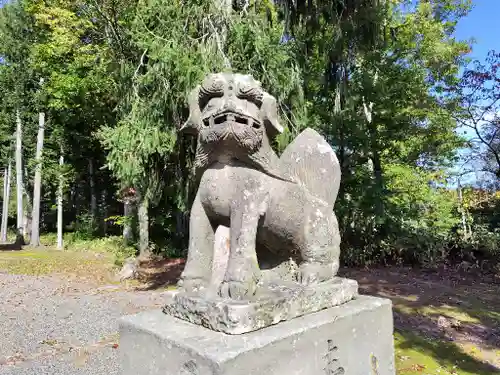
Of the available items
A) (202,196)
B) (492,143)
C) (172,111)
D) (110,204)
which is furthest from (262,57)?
(110,204)

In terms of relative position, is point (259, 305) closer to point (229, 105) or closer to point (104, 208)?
point (229, 105)

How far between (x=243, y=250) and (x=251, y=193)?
0.30m

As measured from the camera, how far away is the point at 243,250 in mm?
1992

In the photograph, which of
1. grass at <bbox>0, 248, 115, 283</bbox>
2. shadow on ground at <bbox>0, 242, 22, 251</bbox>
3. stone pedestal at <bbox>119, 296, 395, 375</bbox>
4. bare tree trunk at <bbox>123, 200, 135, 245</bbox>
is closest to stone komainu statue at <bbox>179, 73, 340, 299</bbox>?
stone pedestal at <bbox>119, 296, 395, 375</bbox>

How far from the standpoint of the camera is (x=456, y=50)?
1155cm

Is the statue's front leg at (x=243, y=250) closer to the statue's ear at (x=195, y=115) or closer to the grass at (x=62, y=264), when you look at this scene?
the statue's ear at (x=195, y=115)

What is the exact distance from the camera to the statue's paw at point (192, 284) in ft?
6.86

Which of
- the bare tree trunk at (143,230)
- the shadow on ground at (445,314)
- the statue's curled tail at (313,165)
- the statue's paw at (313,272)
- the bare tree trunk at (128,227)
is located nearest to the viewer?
the statue's paw at (313,272)

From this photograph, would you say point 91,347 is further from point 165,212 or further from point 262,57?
point 165,212

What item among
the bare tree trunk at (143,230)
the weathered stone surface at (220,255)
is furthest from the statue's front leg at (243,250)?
the bare tree trunk at (143,230)

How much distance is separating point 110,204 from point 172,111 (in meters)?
16.0

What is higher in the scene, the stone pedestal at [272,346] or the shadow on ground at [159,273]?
the stone pedestal at [272,346]

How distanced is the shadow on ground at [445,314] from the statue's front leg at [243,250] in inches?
97.4

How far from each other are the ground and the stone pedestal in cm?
172
